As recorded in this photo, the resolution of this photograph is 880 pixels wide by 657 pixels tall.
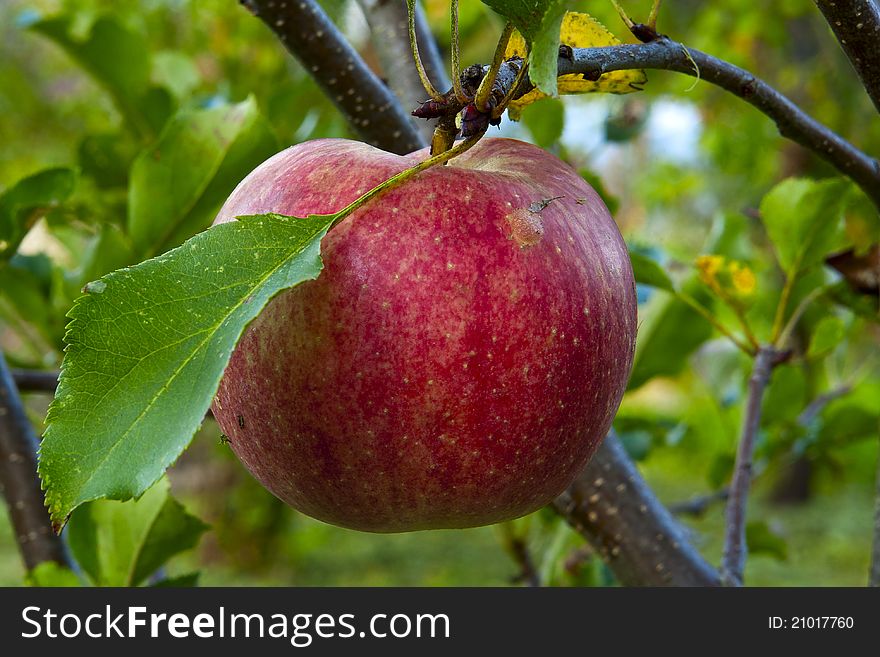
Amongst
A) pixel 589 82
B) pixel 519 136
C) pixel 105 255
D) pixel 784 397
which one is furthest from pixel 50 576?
pixel 784 397

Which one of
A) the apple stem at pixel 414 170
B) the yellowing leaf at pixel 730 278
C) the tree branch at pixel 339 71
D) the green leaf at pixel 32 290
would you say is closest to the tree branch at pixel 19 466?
the green leaf at pixel 32 290

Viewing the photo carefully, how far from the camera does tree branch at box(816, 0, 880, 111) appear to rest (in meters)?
0.42

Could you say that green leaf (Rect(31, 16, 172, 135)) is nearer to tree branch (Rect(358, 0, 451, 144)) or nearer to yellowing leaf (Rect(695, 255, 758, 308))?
tree branch (Rect(358, 0, 451, 144))

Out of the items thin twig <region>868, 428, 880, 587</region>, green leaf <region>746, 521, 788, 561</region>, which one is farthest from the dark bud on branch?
green leaf <region>746, 521, 788, 561</region>

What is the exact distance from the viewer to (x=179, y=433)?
1.00 feet

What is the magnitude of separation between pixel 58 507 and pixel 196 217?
0.48 meters

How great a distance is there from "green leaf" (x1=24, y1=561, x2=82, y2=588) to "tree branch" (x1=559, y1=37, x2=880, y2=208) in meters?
0.52

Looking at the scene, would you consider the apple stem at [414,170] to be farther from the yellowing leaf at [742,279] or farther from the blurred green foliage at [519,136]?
the yellowing leaf at [742,279]

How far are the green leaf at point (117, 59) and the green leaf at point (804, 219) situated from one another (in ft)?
2.14

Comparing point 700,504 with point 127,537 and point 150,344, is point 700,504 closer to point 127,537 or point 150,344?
point 127,537

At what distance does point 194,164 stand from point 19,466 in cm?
27

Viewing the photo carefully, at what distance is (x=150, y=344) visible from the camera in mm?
332
